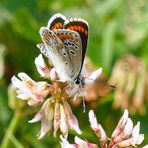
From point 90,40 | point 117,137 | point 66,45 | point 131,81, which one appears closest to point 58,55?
point 66,45

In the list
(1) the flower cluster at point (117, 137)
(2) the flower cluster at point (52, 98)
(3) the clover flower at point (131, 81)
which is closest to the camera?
(1) the flower cluster at point (117, 137)

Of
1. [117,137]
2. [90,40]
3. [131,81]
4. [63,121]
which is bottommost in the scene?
[117,137]

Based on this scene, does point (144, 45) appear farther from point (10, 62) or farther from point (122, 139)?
point (122, 139)

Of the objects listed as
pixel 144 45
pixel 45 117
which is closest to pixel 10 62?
pixel 144 45

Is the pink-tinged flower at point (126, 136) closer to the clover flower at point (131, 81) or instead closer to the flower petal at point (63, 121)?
the flower petal at point (63, 121)

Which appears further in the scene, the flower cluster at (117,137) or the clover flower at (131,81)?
the clover flower at (131,81)

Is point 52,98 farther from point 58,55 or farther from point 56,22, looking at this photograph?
point 56,22

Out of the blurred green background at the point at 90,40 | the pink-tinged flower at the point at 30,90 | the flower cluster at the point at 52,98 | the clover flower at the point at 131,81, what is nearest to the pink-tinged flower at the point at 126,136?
the flower cluster at the point at 52,98
